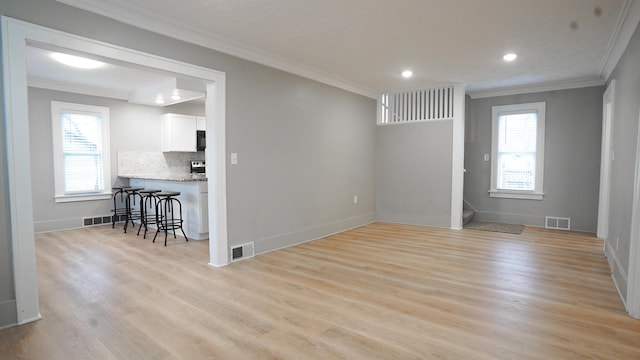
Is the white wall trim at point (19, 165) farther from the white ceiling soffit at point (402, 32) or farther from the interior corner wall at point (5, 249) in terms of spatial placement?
the white ceiling soffit at point (402, 32)

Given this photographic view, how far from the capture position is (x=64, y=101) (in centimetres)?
595

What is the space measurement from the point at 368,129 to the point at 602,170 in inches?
152

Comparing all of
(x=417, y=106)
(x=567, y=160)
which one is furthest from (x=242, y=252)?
(x=567, y=160)

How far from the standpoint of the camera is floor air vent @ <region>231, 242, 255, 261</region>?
13.2 feet

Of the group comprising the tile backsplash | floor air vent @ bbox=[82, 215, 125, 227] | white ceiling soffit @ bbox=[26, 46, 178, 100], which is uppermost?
white ceiling soffit @ bbox=[26, 46, 178, 100]

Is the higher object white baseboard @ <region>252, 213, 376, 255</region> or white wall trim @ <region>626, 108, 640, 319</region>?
white wall trim @ <region>626, 108, 640, 319</region>

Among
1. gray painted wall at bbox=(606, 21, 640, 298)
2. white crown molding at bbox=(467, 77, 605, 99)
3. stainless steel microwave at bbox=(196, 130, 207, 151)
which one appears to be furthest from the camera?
stainless steel microwave at bbox=(196, 130, 207, 151)

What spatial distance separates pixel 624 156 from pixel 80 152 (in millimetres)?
7992

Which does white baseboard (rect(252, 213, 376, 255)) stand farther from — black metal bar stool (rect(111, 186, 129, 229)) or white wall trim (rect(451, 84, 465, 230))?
black metal bar stool (rect(111, 186, 129, 229))

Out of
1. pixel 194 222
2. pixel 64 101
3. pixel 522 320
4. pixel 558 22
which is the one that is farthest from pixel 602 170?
pixel 64 101

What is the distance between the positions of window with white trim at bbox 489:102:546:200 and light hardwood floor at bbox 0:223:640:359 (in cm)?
183

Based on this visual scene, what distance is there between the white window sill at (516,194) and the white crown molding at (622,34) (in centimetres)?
229

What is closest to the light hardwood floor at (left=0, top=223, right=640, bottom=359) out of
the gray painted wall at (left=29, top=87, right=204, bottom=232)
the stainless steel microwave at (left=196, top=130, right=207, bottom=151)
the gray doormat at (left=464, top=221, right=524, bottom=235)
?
the gray doormat at (left=464, top=221, right=524, bottom=235)

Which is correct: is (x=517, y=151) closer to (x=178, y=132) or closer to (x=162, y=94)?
(x=162, y=94)
